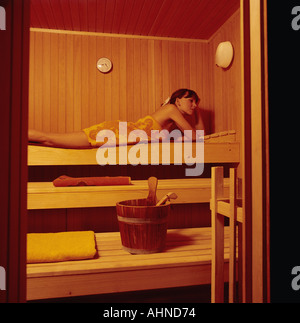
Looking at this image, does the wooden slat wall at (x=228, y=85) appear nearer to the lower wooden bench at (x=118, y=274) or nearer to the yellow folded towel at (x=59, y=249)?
the lower wooden bench at (x=118, y=274)

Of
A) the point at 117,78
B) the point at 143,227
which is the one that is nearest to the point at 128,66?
the point at 117,78

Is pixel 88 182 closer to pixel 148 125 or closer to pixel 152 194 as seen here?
pixel 152 194

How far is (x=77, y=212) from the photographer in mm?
2688

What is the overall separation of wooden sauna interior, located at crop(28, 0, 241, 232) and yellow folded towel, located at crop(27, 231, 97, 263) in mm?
1316

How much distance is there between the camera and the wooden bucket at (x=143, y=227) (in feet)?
5.18

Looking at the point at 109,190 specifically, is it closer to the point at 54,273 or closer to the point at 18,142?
the point at 54,273

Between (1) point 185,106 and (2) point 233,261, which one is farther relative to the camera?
(1) point 185,106

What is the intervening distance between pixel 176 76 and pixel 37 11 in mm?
1858

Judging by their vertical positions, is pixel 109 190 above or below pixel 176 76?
below

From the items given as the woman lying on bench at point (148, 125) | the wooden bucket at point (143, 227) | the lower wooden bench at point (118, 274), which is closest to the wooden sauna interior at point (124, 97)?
the lower wooden bench at point (118, 274)

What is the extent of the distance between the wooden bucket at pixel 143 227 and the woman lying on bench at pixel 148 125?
1.18 meters

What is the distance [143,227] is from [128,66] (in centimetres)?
274

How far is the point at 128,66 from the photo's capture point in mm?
3756
